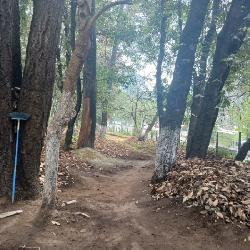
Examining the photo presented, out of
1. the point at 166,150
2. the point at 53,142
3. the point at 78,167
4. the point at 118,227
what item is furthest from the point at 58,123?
the point at 78,167

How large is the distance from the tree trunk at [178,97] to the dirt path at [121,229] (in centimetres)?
148

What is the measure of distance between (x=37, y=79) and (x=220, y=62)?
21.5ft

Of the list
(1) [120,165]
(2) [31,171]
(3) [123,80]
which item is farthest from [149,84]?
(2) [31,171]

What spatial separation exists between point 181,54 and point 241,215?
4910 millimetres

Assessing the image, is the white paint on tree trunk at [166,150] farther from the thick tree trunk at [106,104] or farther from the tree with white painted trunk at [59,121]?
the thick tree trunk at [106,104]

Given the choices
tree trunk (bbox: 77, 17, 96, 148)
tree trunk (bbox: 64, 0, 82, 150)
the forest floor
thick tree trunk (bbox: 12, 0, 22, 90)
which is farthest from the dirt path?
tree trunk (bbox: 77, 17, 96, 148)

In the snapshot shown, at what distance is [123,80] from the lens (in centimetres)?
1817

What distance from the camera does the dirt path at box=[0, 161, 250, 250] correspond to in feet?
19.9

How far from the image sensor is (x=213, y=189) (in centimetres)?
752

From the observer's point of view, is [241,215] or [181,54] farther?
[181,54]

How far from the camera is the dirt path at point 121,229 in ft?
19.9

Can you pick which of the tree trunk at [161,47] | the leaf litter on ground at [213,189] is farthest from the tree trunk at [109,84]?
the leaf litter on ground at [213,189]

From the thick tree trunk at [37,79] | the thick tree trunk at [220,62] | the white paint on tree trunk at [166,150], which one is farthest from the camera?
the thick tree trunk at [220,62]

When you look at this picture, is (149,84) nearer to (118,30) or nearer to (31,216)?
(118,30)
